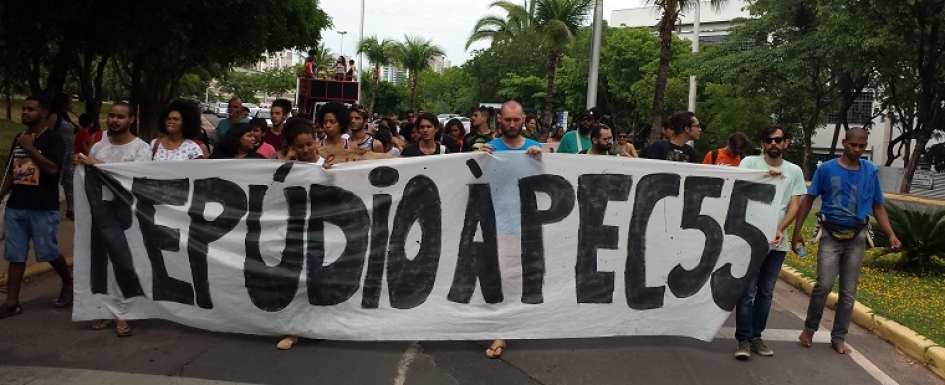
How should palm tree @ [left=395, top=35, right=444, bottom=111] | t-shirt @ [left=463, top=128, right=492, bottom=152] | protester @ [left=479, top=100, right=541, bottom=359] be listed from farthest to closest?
palm tree @ [left=395, top=35, right=444, bottom=111] → t-shirt @ [left=463, top=128, right=492, bottom=152] → protester @ [left=479, top=100, right=541, bottom=359]

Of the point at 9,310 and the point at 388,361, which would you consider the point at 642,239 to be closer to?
the point at 388,361

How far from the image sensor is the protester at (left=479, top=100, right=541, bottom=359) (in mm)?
5363

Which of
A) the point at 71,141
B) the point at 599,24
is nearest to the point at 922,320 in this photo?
the point at 71,141

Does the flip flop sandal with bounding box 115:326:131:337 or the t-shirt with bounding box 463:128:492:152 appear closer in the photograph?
the flip flop sandal with bounding box 115:326:131:337

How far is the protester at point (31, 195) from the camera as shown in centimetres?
575

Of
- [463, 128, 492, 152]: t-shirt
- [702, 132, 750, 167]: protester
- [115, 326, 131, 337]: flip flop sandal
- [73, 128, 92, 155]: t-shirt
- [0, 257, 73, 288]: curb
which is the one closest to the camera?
[115, 326, 131, 337]: flip flop sandal

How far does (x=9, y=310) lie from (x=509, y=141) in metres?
3.93

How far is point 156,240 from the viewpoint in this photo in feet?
18.4

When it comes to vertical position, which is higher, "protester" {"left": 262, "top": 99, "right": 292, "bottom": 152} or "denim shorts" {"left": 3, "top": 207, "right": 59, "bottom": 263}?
"protester" {"left": 262, "top": 99, "right": 292, "bottom": 152}

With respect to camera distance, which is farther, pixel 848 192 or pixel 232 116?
pixel 232 116

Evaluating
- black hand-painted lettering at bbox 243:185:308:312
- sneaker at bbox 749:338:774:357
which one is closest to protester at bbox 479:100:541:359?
black hand-painted lettering at bbox 243:185:308:312

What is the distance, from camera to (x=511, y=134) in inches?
217

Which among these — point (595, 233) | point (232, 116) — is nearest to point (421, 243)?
point (595, 233)

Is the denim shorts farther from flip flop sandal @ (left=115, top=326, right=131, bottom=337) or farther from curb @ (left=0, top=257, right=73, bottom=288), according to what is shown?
curb @ (left=0, top=257, right=73, bottom=288)
